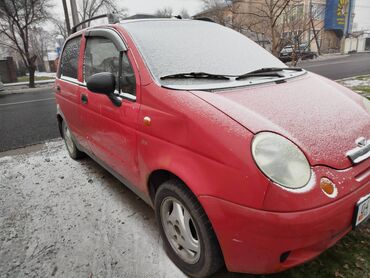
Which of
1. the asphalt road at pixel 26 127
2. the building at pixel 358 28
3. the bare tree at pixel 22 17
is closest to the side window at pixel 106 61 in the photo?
the asphalt road at pixel 26 127

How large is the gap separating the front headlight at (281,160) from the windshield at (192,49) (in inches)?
27.6

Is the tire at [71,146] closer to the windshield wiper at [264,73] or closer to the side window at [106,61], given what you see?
the side window at [106,61]

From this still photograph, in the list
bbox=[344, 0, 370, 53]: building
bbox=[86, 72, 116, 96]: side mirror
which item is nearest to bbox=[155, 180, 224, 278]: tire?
bbox=[86, 72, 116, 96]: side mirror

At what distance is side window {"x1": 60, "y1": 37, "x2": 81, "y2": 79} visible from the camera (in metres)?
3.16

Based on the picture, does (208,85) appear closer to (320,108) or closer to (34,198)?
(320,108)

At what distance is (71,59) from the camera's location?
11.0ft

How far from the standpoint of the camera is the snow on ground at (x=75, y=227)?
6.69 feet

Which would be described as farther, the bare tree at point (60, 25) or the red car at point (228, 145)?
the bare tree at point (60, 25)

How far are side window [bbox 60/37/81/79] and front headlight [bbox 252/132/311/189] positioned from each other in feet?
7.97

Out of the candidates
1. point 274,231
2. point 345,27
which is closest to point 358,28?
point 345,27

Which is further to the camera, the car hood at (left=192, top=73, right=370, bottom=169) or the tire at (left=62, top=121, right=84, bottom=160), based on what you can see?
the tire at (left=62, top=121, right=84, bottom=160)

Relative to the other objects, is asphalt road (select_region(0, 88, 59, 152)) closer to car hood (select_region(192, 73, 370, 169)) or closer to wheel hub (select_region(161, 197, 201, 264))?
wheel hub (select_region(161, 197, 201, 264))

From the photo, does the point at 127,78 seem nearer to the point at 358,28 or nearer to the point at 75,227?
the point at 75,227

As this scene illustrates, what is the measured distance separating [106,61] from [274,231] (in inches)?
78.8
